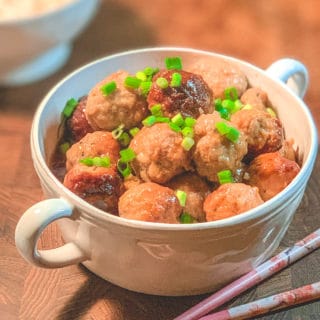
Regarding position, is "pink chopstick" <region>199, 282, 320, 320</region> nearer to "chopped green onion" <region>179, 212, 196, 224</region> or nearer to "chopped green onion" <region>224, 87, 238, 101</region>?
"chopped green onion" <region>179, 212, 196, 224</region>

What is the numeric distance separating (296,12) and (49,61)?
0.76 meters

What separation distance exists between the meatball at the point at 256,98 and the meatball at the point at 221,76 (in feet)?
0.05

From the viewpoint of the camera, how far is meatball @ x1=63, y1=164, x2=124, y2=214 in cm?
83

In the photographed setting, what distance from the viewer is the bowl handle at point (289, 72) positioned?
3.52 feet

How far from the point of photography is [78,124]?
0.98 metres

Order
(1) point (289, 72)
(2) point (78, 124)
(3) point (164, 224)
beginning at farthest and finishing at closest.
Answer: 1. (1) point (289, 72)
2. (2) point (78, 124)
3. (3) point (164, 224)

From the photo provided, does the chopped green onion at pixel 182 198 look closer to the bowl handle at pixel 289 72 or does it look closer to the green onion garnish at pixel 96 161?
the green onion garnish at pixel 96 161

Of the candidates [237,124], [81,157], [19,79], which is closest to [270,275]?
[237,124]

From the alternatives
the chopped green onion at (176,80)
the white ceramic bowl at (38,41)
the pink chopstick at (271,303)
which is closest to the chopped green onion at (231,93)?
the chopped green onion at (176,80)

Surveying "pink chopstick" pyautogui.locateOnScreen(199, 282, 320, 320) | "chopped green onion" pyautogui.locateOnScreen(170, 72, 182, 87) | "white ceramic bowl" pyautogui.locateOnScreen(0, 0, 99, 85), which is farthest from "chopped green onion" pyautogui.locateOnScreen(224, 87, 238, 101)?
"white ceramic bowl" pyautogui.locateOnScreen(0, 0, 99, 85)

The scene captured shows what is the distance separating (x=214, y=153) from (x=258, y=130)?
0.35 feet

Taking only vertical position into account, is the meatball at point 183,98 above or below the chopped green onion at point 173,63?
above

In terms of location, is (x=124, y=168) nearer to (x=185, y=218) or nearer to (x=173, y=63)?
(x=185, y=218)

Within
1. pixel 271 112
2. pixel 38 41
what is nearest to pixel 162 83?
pixel 271 112
